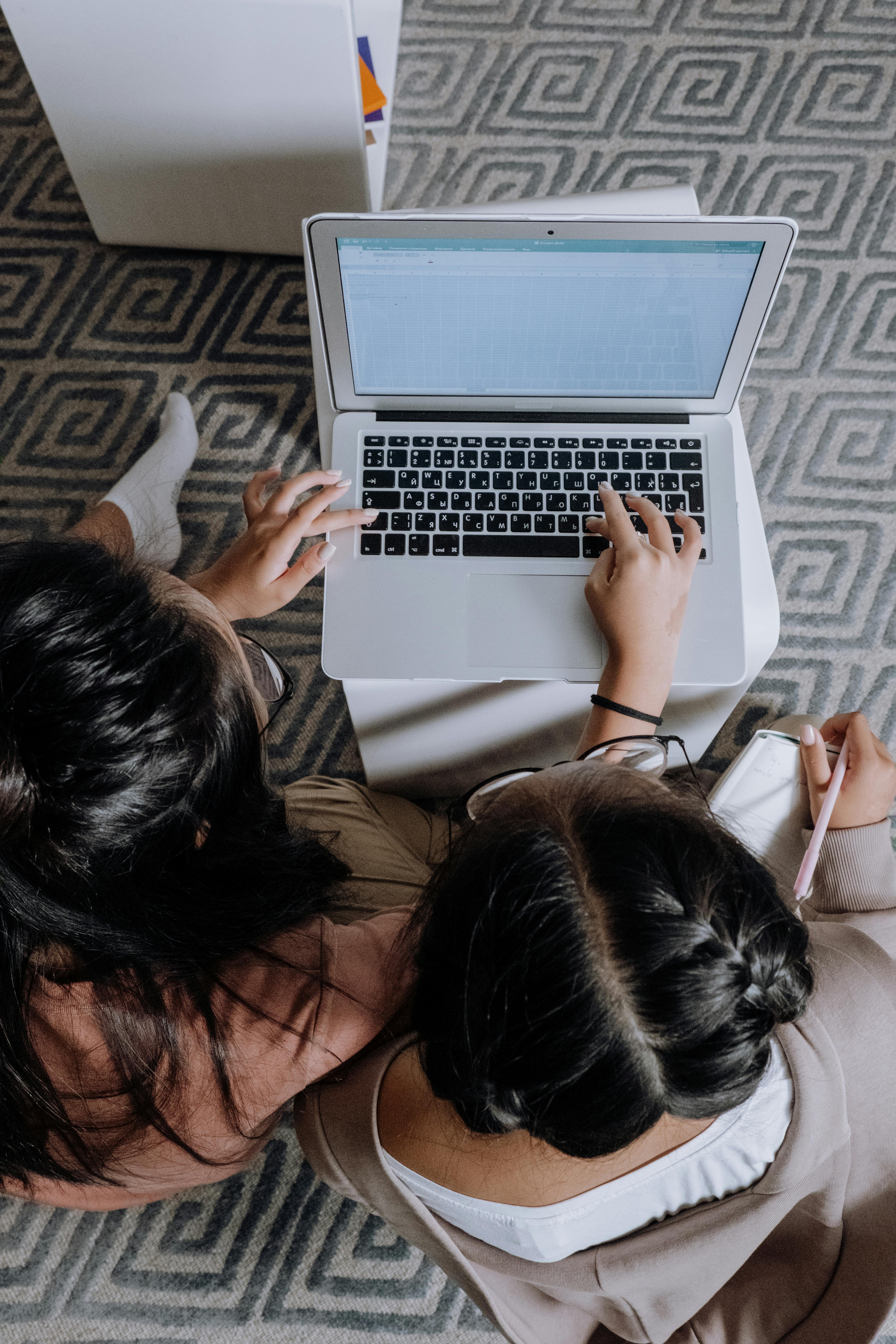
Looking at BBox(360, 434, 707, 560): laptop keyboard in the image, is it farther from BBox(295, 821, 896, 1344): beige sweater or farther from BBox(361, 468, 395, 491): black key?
BBox(295, 821, 896, 1344): beige sweater

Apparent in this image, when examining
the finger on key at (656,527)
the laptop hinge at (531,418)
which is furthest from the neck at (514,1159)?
the laptop hinge at (531,418)

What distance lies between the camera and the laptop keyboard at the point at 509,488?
2.68ft

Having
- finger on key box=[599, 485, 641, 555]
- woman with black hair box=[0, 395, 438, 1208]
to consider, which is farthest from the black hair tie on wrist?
woman with black hair box=[0, 395, 438, 1208]

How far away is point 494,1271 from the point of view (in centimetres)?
64

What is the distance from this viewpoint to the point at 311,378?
1324 mm

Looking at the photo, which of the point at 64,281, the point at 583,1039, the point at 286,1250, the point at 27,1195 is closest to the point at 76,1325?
A: the point at 286,1250

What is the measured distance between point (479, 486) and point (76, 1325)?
1092 mm

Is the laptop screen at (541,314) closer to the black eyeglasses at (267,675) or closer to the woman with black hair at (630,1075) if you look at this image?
the woman with black hair at (630,1075)

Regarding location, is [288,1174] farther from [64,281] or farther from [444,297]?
[64,281]

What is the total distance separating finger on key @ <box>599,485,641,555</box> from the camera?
2.49ft

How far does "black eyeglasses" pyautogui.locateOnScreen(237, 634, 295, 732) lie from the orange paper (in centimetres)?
83

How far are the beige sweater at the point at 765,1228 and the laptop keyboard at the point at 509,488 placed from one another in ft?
1.35

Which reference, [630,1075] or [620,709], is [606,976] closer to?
[630,1075]

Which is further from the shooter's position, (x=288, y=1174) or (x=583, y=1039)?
(x=288, y=1174)
